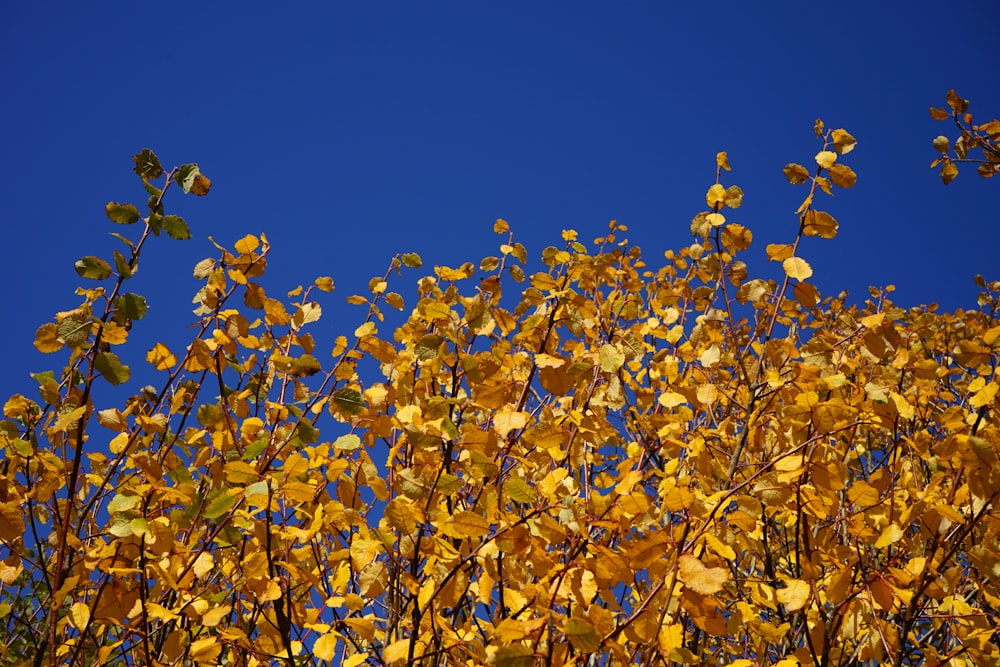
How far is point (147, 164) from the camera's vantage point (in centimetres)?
168

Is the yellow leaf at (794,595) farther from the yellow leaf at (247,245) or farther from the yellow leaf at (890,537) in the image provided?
the yellow leaf at (247,245)

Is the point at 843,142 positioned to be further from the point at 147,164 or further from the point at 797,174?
the point at 147,164

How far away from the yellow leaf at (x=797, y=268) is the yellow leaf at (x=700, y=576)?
934mm

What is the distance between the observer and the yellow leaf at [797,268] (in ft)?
6.17

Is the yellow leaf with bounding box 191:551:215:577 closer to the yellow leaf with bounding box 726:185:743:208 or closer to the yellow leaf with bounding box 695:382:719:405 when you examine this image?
the yellow leaf with bounding box 695:382:719:405

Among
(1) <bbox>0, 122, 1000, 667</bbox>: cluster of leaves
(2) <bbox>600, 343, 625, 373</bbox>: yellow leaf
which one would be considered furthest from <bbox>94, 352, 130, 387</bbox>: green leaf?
(2) <bbox>600, 343, 625, 373</bbox>: yellow leaf

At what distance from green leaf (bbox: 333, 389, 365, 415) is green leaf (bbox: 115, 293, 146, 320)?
0.47 meters

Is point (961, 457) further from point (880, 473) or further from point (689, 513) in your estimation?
point (689, 513)

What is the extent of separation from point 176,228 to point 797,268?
1627mm

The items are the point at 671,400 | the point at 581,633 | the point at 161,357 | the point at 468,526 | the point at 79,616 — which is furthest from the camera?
the point at 161,357

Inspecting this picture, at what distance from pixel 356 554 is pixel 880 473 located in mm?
1450

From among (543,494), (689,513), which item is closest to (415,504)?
(543,494)

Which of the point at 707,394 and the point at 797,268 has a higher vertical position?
the point at 797,268

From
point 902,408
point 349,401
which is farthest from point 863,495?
point 349,401
